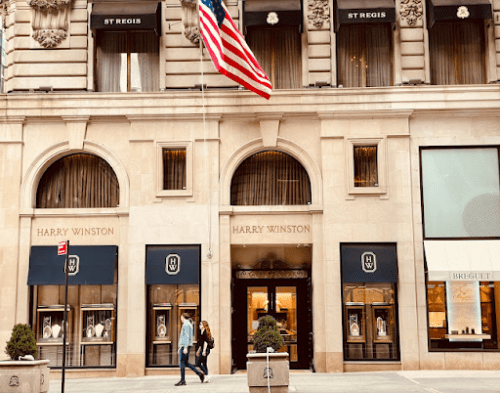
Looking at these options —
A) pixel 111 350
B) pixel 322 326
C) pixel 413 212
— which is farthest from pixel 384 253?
pixel 111 350

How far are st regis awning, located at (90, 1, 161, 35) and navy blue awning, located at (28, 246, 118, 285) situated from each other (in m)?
6.99

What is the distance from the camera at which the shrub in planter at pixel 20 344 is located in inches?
569

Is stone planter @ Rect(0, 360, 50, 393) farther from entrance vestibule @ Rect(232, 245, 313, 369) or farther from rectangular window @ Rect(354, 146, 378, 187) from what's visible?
rectangular window @ Rect(354, 146, 378, 187)

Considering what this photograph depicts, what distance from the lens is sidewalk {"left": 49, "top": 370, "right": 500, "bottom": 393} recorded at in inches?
604

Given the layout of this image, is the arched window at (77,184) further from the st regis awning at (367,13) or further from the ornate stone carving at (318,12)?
the st regis awning at (367,13)

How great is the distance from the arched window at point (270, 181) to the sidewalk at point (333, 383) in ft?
18.0

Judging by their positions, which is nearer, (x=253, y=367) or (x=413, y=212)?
(x=253, y=367)

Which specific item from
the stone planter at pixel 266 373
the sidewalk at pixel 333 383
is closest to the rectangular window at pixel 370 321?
the sidewalk at pixel 333 383

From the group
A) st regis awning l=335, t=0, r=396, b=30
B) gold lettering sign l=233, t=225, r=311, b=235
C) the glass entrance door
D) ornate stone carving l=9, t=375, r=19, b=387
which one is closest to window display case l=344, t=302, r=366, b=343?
the glass entrance door

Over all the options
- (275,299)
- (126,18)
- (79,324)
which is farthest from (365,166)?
(79,324)

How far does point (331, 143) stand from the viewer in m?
20.1

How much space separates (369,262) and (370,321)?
183cm

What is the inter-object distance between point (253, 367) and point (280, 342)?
3.09 ft

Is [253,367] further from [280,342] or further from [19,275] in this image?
[19,275]
